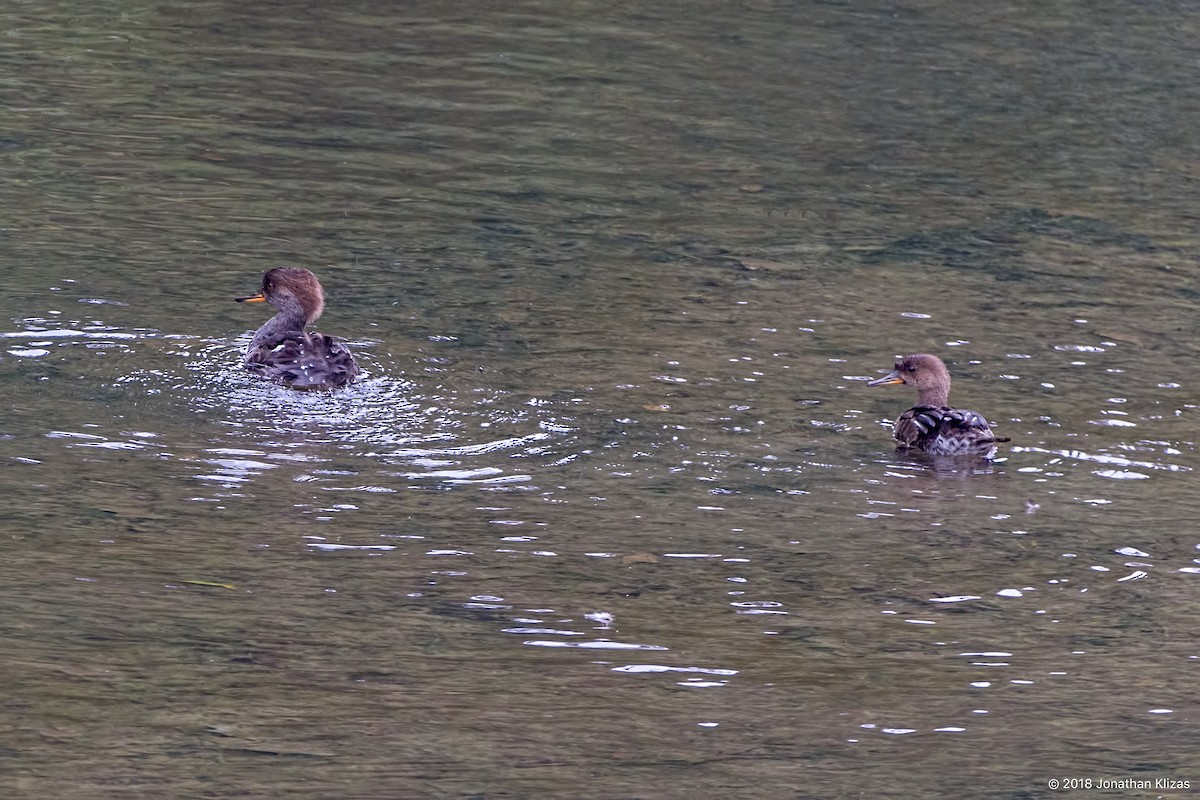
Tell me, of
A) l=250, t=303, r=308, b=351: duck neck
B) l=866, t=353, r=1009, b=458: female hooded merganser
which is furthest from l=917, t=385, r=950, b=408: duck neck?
l=250, t=303, r=308, b=351: duck neck

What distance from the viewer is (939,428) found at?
26.0 feet

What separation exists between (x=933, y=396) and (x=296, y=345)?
287cm

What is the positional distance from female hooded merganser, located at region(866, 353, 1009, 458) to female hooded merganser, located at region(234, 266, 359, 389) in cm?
249

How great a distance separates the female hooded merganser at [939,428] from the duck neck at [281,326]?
2801mm

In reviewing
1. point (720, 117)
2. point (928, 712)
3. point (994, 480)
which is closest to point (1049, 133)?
point (720, 117)

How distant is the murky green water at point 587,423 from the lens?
522cm

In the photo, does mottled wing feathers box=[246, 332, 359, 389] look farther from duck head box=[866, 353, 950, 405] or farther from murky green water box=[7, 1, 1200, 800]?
duck head box=[866, 353, 950, 405]

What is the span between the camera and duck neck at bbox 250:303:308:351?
338 inches

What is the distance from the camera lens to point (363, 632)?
19.0ft

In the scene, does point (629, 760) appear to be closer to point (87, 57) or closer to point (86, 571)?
point (86, 571)

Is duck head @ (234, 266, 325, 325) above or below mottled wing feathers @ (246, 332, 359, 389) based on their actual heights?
above
